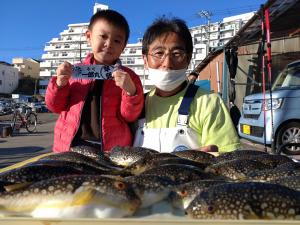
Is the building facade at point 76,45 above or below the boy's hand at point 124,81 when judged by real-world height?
above

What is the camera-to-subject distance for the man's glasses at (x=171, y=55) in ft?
9.87

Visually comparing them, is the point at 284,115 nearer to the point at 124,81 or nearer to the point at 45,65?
the point at 124,81

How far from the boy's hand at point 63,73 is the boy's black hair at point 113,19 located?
1.60ft

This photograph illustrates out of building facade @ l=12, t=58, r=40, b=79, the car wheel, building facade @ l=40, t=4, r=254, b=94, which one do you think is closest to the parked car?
the car wheel

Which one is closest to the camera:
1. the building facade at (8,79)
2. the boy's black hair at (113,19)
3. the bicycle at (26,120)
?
the boy's black hair at (113,19)

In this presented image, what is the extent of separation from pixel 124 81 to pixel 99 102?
0.42m

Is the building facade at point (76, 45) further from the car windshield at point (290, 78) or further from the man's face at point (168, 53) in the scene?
the man's face at point (168, 53)

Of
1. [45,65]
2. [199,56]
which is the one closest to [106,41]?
[199,56]

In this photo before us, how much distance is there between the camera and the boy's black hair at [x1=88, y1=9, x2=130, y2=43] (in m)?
2.99

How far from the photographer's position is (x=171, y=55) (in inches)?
119

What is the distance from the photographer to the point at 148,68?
326 cm

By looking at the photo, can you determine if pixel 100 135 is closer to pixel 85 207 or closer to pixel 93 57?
pixel 93 57

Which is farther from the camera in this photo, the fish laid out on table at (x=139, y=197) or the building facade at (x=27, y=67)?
the building facade at (x=27, y=67)

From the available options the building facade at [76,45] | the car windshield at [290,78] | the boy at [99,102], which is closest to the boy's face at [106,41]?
the boy at [99,102]
